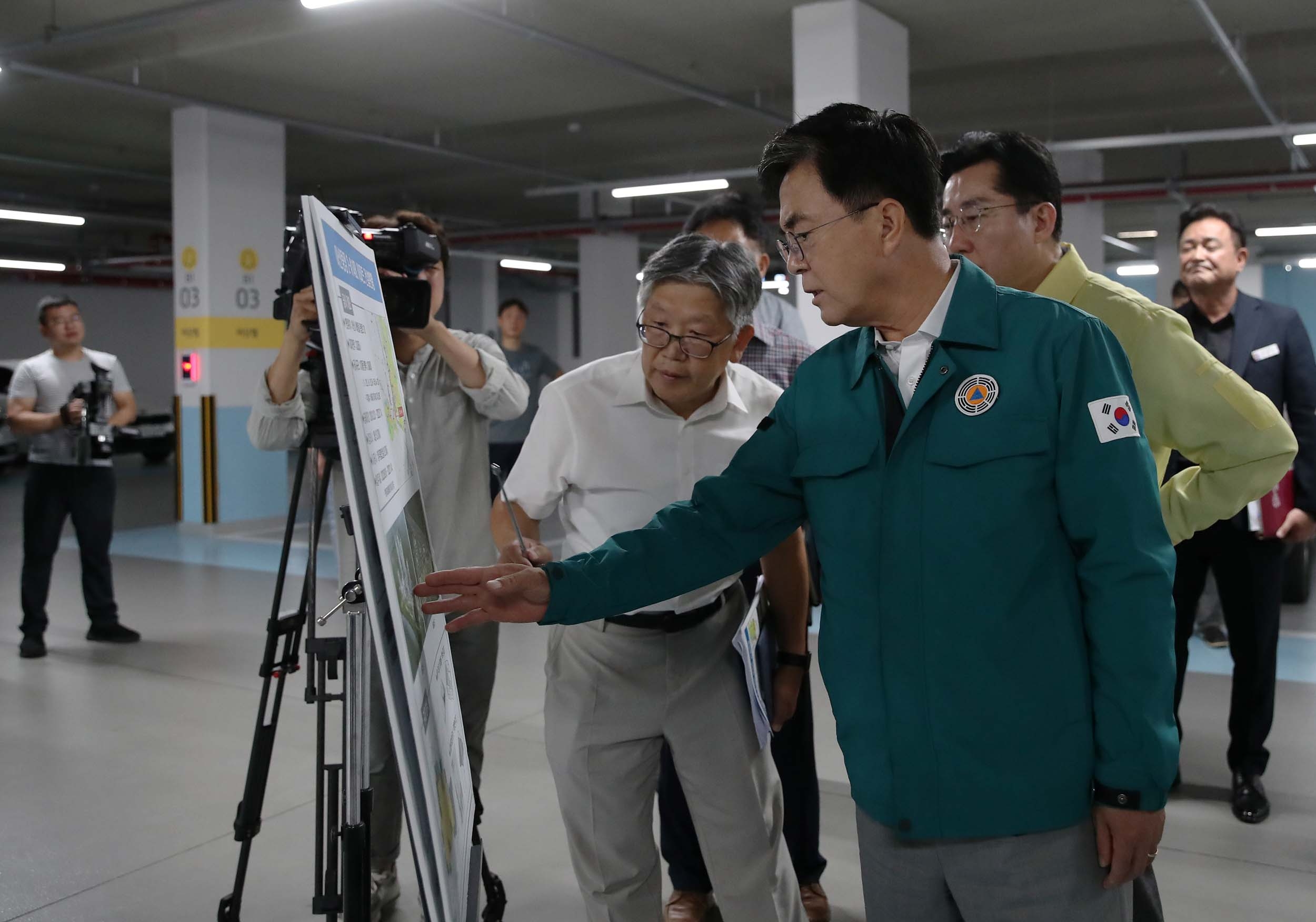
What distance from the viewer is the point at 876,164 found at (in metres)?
1.28

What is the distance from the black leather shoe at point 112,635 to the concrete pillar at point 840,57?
4.12m

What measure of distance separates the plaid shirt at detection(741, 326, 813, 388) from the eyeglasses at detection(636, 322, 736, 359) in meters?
0.94

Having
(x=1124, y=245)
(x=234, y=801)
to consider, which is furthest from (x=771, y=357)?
(x=1124, y=245)

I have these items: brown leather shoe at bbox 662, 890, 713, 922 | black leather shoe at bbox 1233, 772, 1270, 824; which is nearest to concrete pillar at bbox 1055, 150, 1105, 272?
black leather shoe at bbox 1233, 772, 1270, 824

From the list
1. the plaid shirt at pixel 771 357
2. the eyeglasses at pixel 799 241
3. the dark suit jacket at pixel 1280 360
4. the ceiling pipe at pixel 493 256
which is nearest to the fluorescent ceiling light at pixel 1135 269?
the ceiling pipe at pixel 493 256

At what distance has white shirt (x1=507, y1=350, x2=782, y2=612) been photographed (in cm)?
185

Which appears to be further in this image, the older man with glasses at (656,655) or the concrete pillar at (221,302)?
the concrete pillar at (221,302)

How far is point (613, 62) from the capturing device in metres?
7.54

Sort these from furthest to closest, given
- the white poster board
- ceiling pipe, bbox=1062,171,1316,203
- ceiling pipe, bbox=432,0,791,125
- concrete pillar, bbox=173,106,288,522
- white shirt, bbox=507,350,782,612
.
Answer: ceiling pipe, bbox=1062,171,1316,203 → concrete pillar, bbox=173,106,288,522 → ceiling pipe, bbox=432,0,791,125 → white shirt, bbox=507,350,782,612 → the white poster board

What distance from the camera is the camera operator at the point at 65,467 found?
4.88 m

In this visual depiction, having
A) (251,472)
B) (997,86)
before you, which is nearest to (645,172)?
(997,86)

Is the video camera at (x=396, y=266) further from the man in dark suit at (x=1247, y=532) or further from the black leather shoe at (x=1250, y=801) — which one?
the black leather shoe at (x=1250, y=801)

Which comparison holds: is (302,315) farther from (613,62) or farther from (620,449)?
(613,62)

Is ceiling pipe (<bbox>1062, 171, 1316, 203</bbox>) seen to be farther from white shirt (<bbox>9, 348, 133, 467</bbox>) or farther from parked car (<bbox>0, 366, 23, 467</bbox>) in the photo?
parked car (<bbox>0, 366, 23, 467</bbox>)
